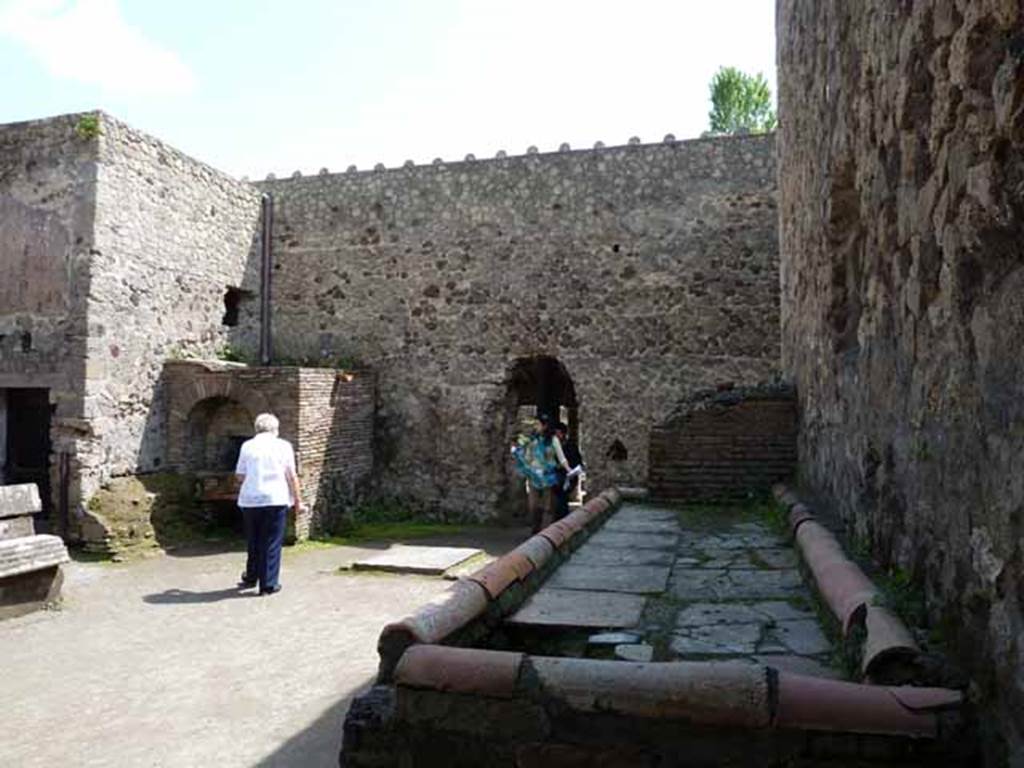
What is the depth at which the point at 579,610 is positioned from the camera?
3.33m

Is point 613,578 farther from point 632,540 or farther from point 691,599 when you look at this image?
point 632,540

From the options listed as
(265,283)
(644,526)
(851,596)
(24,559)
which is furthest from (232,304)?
(851,596)

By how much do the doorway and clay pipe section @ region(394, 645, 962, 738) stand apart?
10.3 metres

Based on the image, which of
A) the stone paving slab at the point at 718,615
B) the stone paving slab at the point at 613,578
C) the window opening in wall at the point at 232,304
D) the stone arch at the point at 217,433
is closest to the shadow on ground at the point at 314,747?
the stone paving slab at the point at 613,578

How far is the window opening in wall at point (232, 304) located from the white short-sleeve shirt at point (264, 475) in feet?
19.8

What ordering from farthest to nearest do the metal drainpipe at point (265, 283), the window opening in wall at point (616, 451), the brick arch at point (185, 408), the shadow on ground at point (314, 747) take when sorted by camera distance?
the metal drainpipe at point (265, 283) → the window opening in wall at point (616, 451) → the brick arch at point (185, 408) → the shadow on ground at point (314, 747)

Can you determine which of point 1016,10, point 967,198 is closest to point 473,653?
point 967,198

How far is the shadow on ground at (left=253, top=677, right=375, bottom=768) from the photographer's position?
12.2ft

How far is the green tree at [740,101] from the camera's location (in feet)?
104

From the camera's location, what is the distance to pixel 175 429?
11242 mm

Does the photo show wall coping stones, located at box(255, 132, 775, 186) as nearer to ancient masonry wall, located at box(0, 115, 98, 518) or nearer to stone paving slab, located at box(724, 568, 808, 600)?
ancient masonry wall, located at box(0, 115, 98, 518)

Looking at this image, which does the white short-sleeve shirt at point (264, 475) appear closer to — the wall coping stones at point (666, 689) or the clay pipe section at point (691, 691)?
the clay pipe section at point (691, 691)

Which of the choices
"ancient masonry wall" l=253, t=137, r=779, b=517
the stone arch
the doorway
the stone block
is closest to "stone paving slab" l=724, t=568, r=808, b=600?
the stone block

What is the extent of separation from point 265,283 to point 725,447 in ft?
30.4
